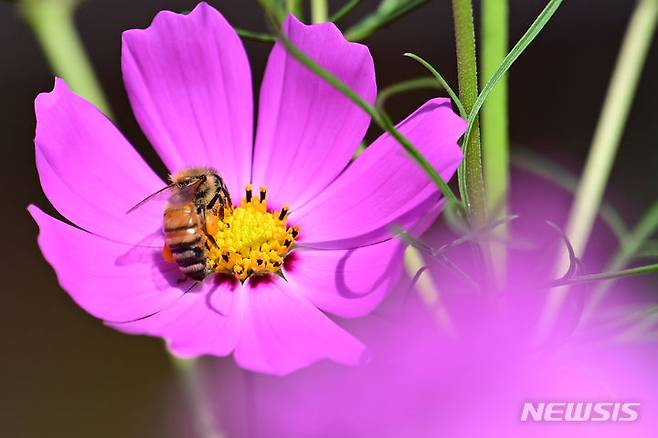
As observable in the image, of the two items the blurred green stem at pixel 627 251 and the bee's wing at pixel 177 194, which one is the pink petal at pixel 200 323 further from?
the blurred green stem at pixel 627 251

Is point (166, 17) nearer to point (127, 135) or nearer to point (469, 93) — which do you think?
point (469, 93)

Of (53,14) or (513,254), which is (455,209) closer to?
(513,254)

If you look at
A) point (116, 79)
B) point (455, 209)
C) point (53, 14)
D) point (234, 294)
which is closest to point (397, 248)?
point (455, 209)

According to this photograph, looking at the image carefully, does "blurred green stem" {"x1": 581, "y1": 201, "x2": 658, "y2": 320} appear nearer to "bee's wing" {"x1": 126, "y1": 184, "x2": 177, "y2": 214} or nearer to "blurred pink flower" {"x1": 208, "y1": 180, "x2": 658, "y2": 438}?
"blurred pink flower" {"x1": 208, "y1": 180, "x2": 658, "y2": 438}

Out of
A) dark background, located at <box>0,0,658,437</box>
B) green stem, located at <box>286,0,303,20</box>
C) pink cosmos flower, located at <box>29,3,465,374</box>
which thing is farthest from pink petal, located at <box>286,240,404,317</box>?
dark background, located at <box>0,0,658,437</box>

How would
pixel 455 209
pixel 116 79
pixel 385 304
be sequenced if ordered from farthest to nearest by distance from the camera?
pixel 116 79
pixel 385 304
pixel 455 209

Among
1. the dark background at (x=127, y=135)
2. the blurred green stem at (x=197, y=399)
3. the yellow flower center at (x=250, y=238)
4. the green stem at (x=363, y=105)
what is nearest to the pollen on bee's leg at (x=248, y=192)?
the yellow flower center at (x=250, y=238)
